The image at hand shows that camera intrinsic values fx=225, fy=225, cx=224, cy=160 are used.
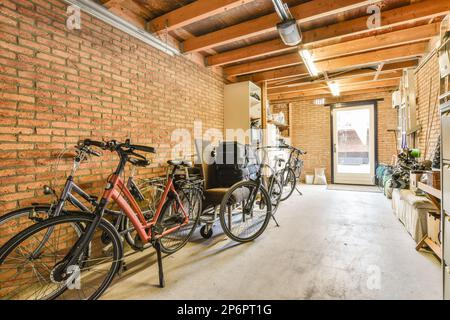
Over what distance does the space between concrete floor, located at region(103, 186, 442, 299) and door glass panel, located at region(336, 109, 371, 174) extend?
12.5ft

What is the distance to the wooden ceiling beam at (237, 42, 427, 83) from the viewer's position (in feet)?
11.5

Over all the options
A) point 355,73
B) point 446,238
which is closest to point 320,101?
point 355,73

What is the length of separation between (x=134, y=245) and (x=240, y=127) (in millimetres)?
2969

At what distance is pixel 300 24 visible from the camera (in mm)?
3025

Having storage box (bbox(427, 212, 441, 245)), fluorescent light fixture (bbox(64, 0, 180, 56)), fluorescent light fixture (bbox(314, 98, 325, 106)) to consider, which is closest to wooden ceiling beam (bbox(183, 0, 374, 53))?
fluorescent light fixture (bbox(64, 0, 180, 56))

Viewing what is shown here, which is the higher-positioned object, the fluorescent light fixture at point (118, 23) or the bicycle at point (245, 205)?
the fluorescent light fixture at point (118, 23)

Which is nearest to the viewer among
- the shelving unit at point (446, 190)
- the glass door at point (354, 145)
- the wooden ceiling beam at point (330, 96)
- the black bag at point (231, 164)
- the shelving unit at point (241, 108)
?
the shelving unit at point (446, 190)

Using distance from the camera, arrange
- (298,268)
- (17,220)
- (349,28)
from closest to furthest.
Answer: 1. (17,220)
2. (298,268)
3. (349,28)

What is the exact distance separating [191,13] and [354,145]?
19.4 feet

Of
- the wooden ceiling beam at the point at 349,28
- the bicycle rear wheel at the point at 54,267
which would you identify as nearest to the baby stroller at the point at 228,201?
the bicycle rear wheel at the point at 54,267

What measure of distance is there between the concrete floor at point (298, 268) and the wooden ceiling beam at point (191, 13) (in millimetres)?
2513

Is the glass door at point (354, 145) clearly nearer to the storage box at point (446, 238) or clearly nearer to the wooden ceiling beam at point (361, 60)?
the wooden ceiling beam at point (361, 60)

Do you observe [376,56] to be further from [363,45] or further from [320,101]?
[320,101]

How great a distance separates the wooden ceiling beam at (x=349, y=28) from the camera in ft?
8.05
